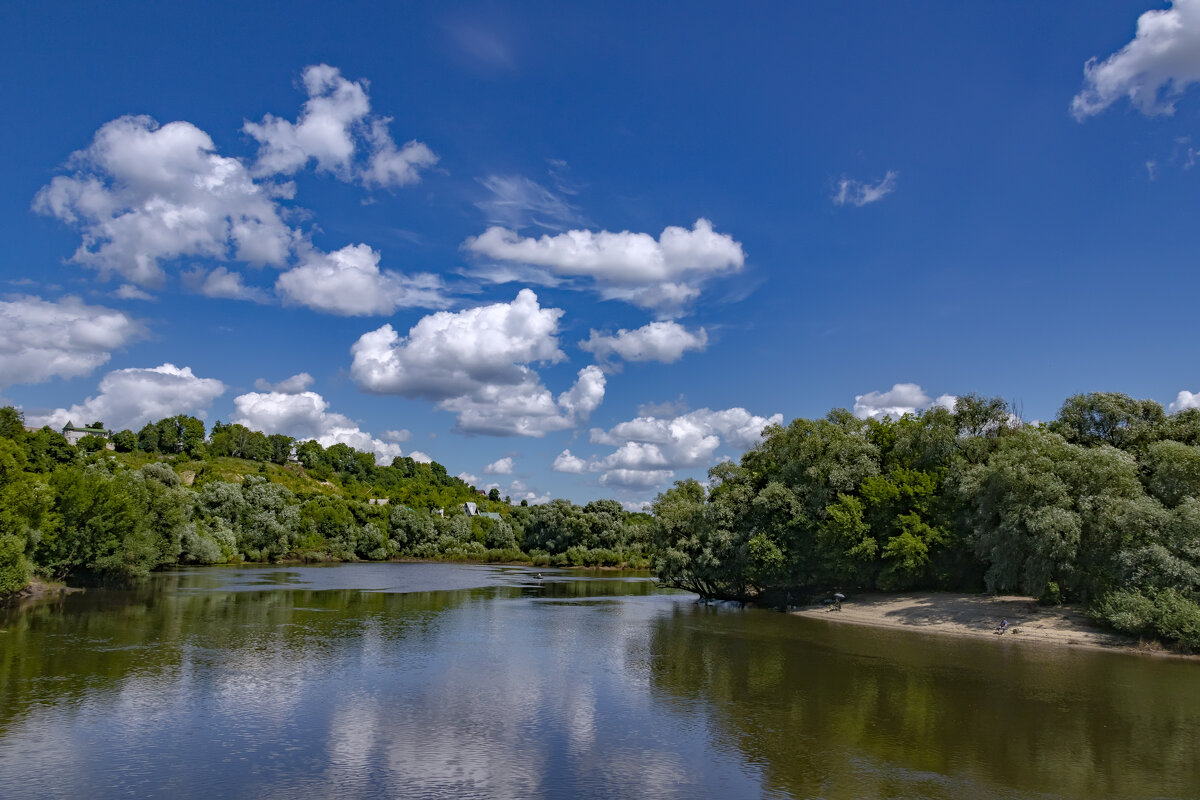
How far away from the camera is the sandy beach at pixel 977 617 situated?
45.3 metres

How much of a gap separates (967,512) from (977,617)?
808 cm

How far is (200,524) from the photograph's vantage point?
112438 mm

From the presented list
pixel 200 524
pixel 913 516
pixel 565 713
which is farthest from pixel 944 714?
pixel 200 524

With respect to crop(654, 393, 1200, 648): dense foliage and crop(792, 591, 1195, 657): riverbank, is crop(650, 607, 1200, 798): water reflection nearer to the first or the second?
crop(792, 591, 1195, 657): riverbank

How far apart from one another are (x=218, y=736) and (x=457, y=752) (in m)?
8.05

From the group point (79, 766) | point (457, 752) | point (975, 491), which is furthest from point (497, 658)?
point (975, 491)

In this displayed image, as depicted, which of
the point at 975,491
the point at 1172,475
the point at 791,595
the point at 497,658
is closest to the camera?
the point at 497,658

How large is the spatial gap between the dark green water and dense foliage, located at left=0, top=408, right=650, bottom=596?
15767mm

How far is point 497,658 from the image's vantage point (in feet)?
131

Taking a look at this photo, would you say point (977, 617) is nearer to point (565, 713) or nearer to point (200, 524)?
point (565, 713)

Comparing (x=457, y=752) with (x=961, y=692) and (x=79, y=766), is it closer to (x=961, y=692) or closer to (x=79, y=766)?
(x=79, y=766)

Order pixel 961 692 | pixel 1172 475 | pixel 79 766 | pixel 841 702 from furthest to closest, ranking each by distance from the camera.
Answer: pixel 1172 475, pixel 961 692, pixel 841 702, pixel 79 766

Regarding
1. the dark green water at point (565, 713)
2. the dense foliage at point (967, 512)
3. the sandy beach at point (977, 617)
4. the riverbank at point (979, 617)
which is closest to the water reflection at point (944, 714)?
the dark green water at point (565, 713)

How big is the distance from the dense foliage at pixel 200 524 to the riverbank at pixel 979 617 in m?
56.3
